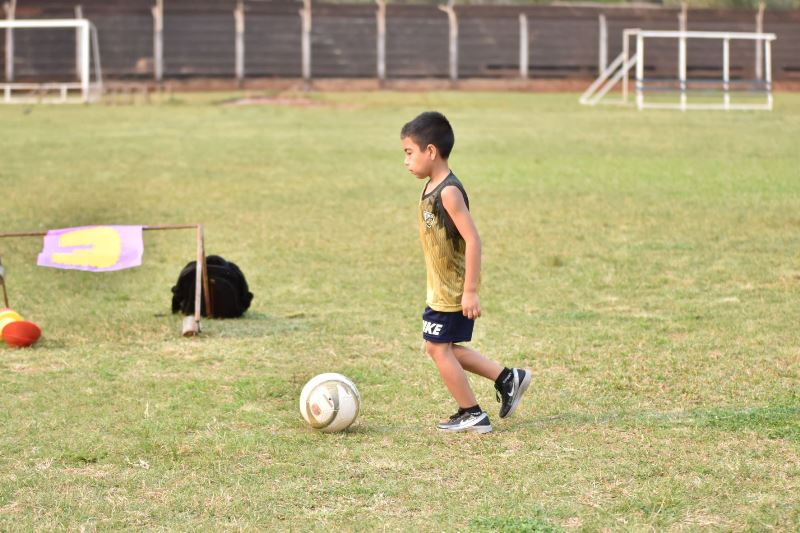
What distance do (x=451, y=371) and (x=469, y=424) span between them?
0.26 meters

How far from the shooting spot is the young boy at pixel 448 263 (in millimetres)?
5609

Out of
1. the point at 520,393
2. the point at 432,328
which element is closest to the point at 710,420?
the point at 520,393

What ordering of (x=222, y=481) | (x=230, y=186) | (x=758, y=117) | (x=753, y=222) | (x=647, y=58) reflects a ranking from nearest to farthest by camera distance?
(x=222, y=481)
(x=753, y=222)
(x=230, y=186)
(x=758, y=117)
(x=647, y=58)

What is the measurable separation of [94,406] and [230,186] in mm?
10972

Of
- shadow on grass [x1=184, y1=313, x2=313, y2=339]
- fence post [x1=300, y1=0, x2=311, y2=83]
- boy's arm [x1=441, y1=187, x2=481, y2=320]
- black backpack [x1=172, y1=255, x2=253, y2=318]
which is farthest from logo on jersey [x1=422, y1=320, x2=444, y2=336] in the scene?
fence post [x1=300, y1=0, x2=311, y2=83]

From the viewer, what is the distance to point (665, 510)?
4.70 m

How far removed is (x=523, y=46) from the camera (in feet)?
159

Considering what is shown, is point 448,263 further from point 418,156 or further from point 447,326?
point 418,156

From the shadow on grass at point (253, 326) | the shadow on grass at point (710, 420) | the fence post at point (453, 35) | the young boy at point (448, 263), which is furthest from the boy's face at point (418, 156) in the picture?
the fence post at point (453, 35)

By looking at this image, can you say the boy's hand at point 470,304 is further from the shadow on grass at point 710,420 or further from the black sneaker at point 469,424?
the shadow on grass at point 710,420

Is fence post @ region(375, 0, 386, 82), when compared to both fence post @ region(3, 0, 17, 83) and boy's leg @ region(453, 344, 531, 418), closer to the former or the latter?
fence post @ region(3, 0, 17, 83)

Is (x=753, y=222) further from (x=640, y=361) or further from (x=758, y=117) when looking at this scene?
(x=758, y=117)

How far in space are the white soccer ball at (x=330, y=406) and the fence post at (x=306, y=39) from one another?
42326 mm

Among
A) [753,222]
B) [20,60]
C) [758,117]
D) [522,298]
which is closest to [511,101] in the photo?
[758,117]
